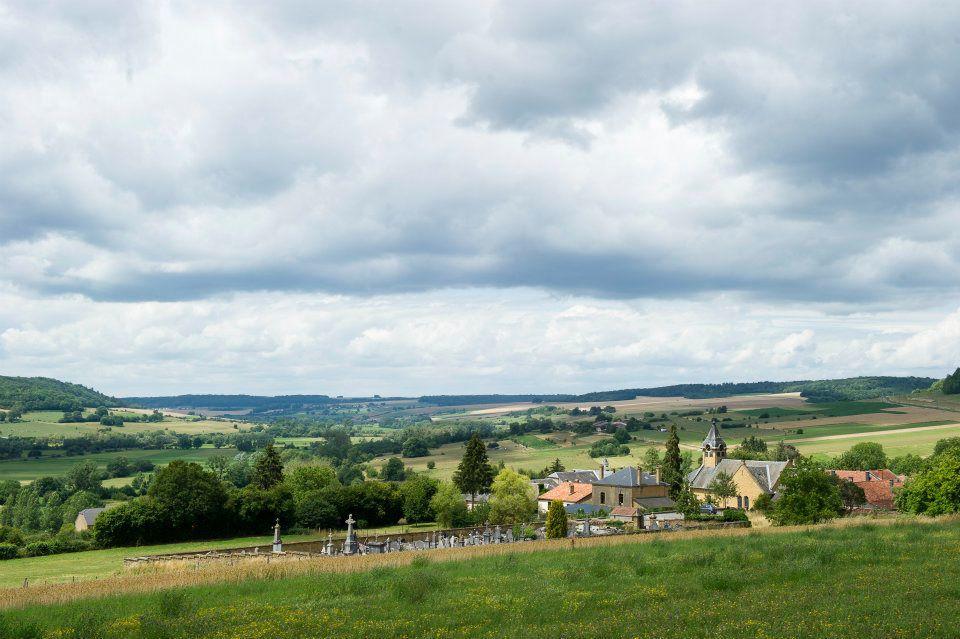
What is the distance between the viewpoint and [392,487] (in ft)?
308

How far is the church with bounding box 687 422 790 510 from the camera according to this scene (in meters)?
108

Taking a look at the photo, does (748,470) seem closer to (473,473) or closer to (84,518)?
(473,473)

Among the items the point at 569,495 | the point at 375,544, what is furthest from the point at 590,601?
the point at 569,495

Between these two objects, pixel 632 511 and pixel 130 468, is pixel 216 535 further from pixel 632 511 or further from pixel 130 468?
pixel 130 468

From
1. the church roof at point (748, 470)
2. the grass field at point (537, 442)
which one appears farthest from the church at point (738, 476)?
the grass field at point (537, 442)

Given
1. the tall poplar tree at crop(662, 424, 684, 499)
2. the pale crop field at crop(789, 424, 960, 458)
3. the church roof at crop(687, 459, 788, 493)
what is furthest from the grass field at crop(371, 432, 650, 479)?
the pale crop field at crop(789, 424, 960, 458)

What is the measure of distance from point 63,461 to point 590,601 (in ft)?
555

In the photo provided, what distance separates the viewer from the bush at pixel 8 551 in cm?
6550

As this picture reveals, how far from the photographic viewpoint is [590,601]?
21266 millimetres

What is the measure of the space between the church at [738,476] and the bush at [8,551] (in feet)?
281

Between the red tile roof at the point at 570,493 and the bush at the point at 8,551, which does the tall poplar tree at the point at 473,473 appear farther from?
the bush at the point at 8,551

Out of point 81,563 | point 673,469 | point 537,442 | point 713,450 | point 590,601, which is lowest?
point 537,442

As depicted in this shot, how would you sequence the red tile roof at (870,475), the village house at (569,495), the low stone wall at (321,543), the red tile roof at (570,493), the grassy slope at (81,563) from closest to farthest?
1. the low stone wall at (321,543)
2. the grassy slope at (81,563)
3. the red tile roof at (870,475)
4. the village house at (569,495)
5. the red tile roof at (570,493)

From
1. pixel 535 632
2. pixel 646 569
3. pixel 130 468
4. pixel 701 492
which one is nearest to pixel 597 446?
pixel 701 492
